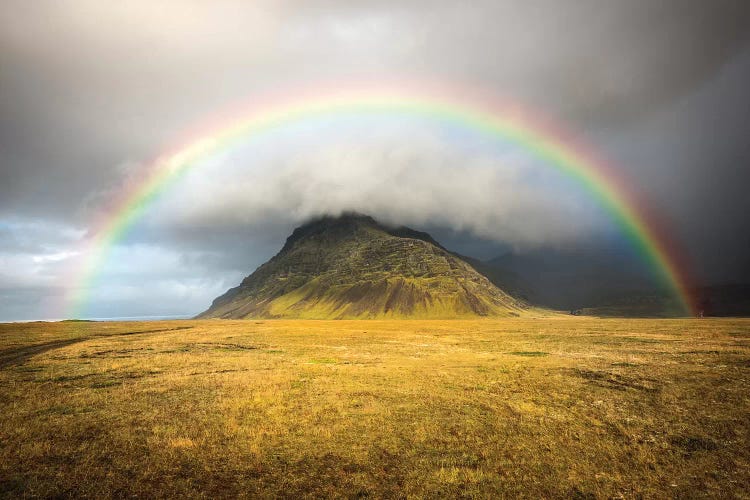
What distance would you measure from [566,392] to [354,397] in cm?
1547

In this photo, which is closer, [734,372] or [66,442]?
[66,442]

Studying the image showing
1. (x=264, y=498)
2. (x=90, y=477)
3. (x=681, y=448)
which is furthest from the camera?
(x=681, y=448)

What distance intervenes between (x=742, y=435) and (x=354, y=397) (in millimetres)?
20965

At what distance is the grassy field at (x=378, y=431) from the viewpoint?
534 inches

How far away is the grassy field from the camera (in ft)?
44.5

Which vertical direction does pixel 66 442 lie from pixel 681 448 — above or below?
above

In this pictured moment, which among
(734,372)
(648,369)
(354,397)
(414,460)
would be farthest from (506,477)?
(734,372)

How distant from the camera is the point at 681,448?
1669 cm

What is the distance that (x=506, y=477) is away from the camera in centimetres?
1408

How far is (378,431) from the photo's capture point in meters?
19.0

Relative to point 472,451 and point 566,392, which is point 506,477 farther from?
point 566,392

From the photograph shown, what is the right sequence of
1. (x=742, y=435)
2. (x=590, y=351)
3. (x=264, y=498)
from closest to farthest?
(x=264, y=498), (x=742, y=435), (x=590, y=351)

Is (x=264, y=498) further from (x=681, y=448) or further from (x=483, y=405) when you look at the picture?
(x=681, y=448)

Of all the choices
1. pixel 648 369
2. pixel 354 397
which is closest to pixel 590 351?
pixel 648 369
